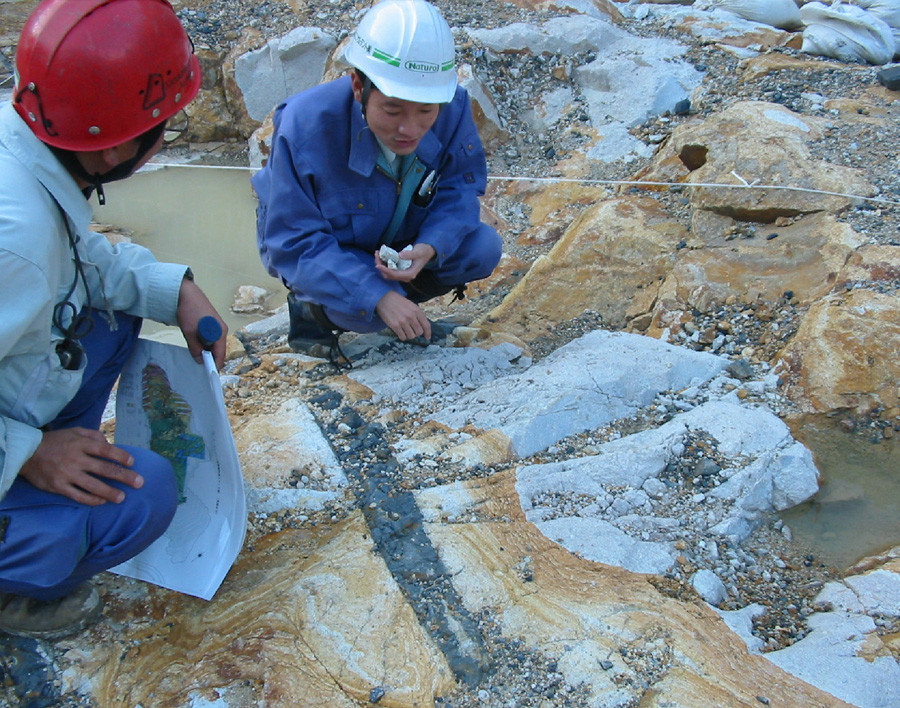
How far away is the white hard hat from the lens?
7.45 feet

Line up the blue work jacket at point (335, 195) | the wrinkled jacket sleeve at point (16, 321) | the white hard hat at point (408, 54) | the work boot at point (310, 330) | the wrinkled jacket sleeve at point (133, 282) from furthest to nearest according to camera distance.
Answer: the work boot at point (310, 330)
the blue work jacket at point (335, 195)
the white hard hat at point (408, 54)
the wrinkled jacket sleeve at point (133, 282)
the wrinkled jacket sleeve at point (16, 321)

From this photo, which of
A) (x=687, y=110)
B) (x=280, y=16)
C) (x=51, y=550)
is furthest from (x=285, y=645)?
(x=280, y=16)

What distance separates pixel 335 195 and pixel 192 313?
811mm

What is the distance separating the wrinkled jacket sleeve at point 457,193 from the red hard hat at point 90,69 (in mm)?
1272

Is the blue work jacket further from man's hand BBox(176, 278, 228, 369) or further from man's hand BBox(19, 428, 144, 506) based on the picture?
man's hand BBox(19, 428, 144, 506)

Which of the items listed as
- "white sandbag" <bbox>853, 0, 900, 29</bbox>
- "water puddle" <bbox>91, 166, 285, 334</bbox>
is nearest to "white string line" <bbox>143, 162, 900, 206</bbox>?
"water puddle" <bbox>91, 166, 285, 334</bbox>

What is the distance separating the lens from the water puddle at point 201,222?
14.9 feet

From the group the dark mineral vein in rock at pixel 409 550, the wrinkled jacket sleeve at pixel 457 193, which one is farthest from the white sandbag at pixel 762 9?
the dark mineral vein in rock at pixel 409 550

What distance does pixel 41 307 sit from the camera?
1.46 meters

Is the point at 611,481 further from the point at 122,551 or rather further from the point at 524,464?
the point at 122,551

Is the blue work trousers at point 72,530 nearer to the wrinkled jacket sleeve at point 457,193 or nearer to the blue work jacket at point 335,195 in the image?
the blue work jacket at point 335,195

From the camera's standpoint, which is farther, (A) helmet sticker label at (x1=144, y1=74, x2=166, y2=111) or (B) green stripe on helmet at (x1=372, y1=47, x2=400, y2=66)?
(B) green stripe on helmet at (x1=372, y1=47, x2=400, y2=66)

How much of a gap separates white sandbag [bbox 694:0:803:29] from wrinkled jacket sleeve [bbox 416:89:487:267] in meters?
3.93

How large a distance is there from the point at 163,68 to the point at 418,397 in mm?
1347
